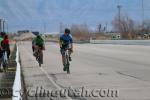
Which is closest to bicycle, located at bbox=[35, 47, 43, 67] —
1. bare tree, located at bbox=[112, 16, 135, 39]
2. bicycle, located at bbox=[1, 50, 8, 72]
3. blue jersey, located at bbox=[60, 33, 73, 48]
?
bicycle, located at bbox=[1, 50, 8, 72]

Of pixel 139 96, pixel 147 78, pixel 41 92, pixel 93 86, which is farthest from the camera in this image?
pixel 147 78

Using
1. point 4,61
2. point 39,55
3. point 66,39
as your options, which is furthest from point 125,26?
point 66,39

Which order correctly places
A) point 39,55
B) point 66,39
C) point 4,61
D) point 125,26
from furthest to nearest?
point 125,26
point 39,55
point 4,61
point 66,39

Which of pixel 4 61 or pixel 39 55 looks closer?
pixel 4 61

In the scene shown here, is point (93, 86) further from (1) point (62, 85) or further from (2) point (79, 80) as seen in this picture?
(2) point (79, 80)

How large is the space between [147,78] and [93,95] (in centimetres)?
507

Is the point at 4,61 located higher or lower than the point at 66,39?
lower

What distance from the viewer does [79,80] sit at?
64.8 feet

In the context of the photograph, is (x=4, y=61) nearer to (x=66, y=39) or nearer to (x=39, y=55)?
(x=66, y=39)

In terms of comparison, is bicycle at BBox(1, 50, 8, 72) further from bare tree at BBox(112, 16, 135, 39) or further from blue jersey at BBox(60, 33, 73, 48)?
bare tree at BBox(112, 16, 135, 39)

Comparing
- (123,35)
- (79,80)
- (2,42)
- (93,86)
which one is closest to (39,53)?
(2,42)

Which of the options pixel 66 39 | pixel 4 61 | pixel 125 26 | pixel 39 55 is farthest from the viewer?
pixel 125 26

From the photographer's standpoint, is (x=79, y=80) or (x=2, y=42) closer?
(x=79, y=80)

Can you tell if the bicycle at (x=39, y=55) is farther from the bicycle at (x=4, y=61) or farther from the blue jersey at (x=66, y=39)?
the blue jersey at (x=66, y=39)
